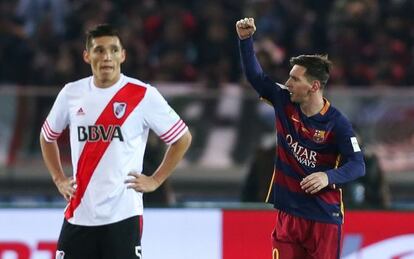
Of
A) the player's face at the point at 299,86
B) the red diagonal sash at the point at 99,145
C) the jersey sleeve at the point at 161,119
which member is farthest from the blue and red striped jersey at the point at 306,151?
the red diagonal sash at the point at 99,145

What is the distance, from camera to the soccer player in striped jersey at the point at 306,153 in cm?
717

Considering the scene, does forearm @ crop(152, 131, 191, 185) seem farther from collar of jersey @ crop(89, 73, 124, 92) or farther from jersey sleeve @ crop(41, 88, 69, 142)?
jersey sleeve @ crop(41, 88, 69, 142)

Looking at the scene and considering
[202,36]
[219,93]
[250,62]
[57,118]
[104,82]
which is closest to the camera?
[104,82]

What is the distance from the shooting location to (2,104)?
11.8m

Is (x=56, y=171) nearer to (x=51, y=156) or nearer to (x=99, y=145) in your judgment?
(x=51, y=156)

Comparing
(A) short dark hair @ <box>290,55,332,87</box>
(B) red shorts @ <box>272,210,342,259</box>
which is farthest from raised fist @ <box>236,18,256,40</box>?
(B) red shorts @ <box>272,210,342,259</box>

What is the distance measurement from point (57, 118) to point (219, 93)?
475cm

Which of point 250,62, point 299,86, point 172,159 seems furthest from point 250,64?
point 172,159

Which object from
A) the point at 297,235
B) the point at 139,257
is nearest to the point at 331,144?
the point at 297,235

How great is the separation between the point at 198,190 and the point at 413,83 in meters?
2.73

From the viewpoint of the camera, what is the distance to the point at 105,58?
22.7 ft

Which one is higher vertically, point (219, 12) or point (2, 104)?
point (219, 12)

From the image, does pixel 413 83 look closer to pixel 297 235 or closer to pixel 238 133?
pixel 238 133

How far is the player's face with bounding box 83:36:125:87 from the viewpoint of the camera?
6.92m
